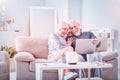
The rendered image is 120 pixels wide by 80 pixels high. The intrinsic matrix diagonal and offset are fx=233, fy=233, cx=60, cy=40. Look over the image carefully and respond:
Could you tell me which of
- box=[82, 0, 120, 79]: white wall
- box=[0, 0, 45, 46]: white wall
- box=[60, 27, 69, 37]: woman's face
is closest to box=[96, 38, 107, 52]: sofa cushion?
box=[82, 0, 120, 79]: white wall

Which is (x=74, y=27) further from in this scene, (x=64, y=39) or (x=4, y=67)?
(x=4, y=67)

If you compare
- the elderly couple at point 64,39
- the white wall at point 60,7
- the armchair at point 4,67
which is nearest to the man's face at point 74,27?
the elderly couple at point 64,39

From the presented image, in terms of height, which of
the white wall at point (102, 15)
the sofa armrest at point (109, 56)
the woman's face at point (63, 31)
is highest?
the white wall at point (102, 15)

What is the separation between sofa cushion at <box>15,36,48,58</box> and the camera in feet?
13.6

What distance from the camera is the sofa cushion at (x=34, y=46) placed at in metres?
4.15

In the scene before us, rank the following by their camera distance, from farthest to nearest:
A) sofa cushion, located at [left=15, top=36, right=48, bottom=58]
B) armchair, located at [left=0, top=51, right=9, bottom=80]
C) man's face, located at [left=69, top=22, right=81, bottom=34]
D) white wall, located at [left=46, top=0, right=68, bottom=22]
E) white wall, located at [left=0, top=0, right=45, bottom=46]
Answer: white wall, located at [left=0, top=0, right=45, bottom=46] → white wall, located at [left=46, top=0, right=68, bottom=22] → sofa cushion, located at [left=15, top=36, right=48, bottom=58] → man's face, located at [left=69, top=22, right=81, bottom=34] → armchair, located at [left=0, top=51, right=9, bottom=80]

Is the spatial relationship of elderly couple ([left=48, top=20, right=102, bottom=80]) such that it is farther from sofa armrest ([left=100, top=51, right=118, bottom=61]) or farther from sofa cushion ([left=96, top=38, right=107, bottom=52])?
sofa cushion ([left=96, top=38, right=107, bottom=52])

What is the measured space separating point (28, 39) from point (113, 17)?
5.26 feet

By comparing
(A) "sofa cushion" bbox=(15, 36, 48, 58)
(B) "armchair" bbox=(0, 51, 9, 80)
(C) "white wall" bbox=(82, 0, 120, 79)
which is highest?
(C) "white wall" bbox=(82, 0, 120, 79)

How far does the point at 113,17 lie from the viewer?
426cm

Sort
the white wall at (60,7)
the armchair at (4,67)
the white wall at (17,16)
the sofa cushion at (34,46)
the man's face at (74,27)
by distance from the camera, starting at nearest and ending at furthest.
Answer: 1. the armchair at (4,67)
2. the man's face at (74,27)
3. the sofa cushion at (34,46)
4. the white wall at (60,7)
5. the white wall at (17,16)

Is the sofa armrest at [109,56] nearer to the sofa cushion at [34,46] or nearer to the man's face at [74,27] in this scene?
the man's face at [74,27]

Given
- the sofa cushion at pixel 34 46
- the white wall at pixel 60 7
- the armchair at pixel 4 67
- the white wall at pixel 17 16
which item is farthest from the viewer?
the white wall at pixel 17 16

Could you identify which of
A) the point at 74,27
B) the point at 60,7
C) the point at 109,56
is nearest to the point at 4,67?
the point at 74,27
